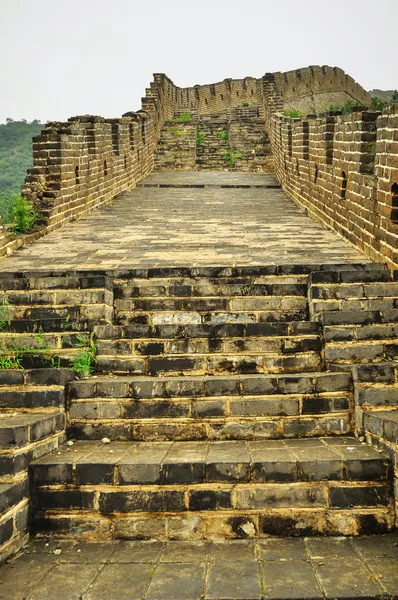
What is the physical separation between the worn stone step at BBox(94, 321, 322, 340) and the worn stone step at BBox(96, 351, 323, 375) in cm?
23

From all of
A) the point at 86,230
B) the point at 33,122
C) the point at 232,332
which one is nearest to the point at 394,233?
the point at 232,332

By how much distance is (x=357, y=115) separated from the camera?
20.6ft

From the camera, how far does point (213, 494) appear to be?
11.5 feet

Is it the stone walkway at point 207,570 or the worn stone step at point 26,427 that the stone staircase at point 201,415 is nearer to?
the worn stone step at point 26,427

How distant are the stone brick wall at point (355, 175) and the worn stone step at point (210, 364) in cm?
141

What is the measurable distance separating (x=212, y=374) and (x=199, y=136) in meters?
18.8

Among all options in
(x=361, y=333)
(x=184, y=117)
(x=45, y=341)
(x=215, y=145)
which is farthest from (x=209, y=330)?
(x=184, y=117)

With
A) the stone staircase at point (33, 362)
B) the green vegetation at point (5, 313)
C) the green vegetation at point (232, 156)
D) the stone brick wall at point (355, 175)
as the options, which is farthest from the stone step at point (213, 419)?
the green vegetation at point (232, 156)

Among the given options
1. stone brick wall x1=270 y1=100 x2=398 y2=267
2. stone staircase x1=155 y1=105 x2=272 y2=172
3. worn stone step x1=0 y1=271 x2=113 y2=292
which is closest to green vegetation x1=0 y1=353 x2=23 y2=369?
worn stone step x1=0 y1=271 x2=113 y2=292

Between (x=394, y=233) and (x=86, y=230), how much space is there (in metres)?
4.56

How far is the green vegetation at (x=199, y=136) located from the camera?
835 inches

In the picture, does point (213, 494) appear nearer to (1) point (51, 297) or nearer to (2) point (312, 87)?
(1) point (51, 297)

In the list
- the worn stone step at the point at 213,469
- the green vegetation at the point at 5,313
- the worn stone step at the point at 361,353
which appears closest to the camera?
the worn stone step at the point at 213,469

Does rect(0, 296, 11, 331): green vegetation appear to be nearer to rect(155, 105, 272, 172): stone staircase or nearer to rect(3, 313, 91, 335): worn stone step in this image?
rect(3, 313, 91, 335): worn stone step
